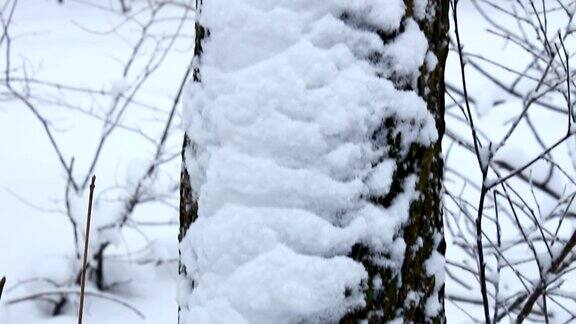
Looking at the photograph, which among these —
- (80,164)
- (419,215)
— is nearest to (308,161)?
(419,215)

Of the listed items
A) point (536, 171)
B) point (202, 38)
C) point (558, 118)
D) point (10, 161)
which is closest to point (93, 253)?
point (10, 161)

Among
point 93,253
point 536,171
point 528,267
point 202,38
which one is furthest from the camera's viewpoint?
point 528,267

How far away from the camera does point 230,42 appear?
49.0 inches

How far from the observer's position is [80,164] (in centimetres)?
468

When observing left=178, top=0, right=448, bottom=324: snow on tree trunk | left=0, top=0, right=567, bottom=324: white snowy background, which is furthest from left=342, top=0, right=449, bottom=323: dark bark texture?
left=0, top=0, right=567, bottom=324: white snowy background

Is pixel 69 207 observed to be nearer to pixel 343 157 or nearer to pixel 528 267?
pixel 528 267

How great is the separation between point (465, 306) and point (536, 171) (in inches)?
24.5

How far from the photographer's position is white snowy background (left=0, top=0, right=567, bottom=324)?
362 cm

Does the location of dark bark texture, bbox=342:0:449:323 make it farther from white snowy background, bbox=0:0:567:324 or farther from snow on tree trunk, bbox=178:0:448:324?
white snowy background, bbox=0:0:567:324

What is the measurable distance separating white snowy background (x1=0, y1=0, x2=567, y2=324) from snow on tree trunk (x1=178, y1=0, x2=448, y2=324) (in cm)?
225

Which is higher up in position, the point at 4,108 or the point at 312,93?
the point at 4,108

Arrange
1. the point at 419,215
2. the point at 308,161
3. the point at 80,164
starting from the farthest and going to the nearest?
the point at 80,164, the point at 419,215, the point at 308,161

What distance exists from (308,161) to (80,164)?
12.0ft

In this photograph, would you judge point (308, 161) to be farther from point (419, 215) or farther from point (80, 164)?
point (80, 164)
